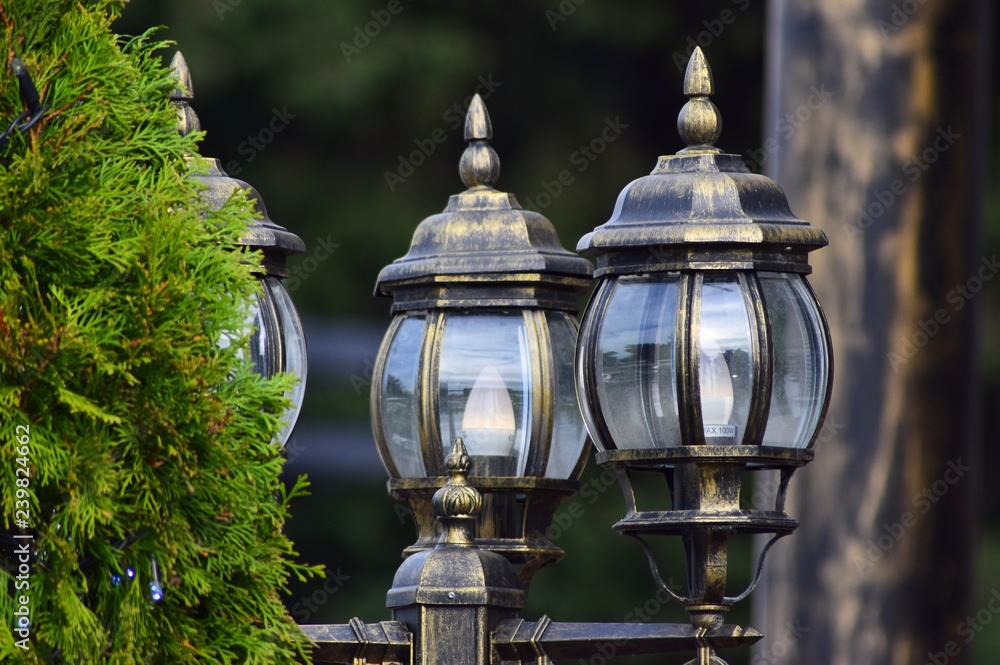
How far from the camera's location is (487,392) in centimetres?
243

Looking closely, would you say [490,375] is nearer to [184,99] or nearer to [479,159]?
[479,159]

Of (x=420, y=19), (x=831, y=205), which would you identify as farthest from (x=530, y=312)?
(x=420, y=19)

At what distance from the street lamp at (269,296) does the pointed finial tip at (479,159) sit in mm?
292

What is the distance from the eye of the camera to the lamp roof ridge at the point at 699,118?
7.33 feet

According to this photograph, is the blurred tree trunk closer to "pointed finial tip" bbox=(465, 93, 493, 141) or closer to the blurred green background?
"pointed finial tip" bbox=(465, 93, 493, 141)

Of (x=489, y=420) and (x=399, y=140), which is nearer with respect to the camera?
(x=489, y=420)

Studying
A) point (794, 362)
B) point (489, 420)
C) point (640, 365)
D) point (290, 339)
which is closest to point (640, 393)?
point (640, 365)

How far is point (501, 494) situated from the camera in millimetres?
2463

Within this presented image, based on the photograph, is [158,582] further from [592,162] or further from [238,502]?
[592,162]

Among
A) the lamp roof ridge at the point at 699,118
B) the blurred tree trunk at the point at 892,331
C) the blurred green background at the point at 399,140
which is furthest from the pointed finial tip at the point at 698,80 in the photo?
the blurred green background at the point at 399,140

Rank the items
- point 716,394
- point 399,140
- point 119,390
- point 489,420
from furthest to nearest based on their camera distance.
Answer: point 399,140 < point 489,420 < point 716,394 < point 119,390

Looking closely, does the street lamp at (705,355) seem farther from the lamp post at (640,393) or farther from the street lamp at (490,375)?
the street lamp at (490,375)

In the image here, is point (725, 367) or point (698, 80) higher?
point (698, 80)

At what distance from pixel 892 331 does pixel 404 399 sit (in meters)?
1.24
